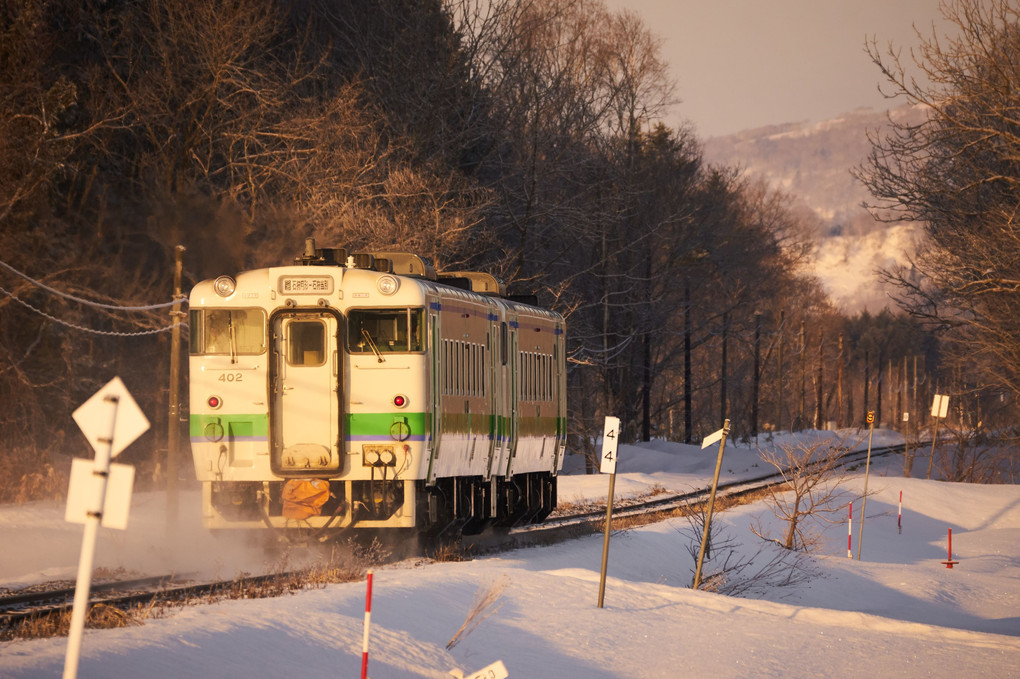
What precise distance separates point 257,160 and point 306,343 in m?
14.9

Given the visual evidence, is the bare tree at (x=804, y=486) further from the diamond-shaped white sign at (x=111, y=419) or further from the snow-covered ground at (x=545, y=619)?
the diamond-shaped white sign at (x=111, y=419)

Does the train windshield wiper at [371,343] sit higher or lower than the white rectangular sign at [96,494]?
higher

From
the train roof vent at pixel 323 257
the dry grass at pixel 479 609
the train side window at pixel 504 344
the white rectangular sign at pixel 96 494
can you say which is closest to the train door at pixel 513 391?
the train side window at pixel 504 344

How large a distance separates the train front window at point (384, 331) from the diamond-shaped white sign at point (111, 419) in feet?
31.4

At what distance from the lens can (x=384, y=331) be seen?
16.5 m

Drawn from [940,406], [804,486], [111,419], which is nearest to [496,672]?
[111,419]

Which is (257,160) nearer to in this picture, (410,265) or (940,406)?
(410,265)

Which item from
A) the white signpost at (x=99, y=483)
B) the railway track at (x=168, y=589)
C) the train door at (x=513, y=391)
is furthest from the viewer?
the train door at (x=513, y=391)

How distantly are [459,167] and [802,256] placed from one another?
39.3 meters

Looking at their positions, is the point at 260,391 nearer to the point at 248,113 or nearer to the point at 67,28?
the point at 248,113

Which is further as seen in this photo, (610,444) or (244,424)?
(244,424)

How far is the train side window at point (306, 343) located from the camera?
1652 centimetres

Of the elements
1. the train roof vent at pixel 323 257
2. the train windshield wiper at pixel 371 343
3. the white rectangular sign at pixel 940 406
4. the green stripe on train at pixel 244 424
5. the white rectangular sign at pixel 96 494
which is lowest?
the white rectangular sign at pixel 96 494

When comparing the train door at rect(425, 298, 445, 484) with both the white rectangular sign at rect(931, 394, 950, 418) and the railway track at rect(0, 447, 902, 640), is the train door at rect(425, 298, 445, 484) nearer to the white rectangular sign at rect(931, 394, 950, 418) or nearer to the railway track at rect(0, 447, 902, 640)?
the railway track at rect(0, 447, 902, 640)
